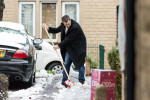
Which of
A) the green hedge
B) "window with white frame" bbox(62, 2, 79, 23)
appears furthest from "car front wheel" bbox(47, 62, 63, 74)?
the green hedge

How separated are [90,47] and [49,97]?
9811 millimetres

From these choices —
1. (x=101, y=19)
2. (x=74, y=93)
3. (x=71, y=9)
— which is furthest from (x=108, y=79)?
(x=71, y=9)

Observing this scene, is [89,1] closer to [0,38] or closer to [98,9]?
[98,9]

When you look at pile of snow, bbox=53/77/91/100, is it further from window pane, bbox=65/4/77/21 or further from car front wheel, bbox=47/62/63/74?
window pane, bbox=65/4/77/21

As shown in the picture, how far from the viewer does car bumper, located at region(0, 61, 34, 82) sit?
7152 mm

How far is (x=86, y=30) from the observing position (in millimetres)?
17078

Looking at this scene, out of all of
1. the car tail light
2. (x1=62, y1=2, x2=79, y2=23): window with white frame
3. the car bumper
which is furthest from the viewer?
(x1=62, y1=2, x2=79, y2=23): window with white frame

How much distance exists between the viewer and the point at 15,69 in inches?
285

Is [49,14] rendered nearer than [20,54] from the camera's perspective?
No

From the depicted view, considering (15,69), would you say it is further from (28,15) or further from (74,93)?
(28,15)

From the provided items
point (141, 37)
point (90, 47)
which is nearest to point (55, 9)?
point (90, 47)

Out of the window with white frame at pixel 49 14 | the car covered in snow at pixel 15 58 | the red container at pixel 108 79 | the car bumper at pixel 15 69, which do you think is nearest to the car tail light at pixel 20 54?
the car covered in snow at pixel 15 58

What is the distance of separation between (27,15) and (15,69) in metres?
10.8

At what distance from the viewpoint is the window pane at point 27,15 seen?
17672mm
